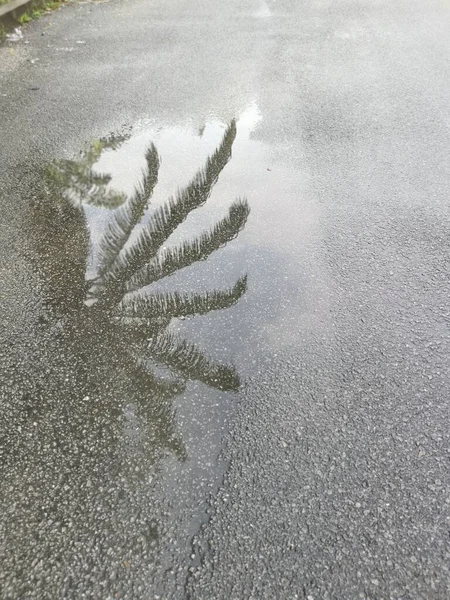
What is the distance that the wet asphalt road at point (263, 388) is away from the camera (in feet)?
7.23

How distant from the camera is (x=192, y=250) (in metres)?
3.83

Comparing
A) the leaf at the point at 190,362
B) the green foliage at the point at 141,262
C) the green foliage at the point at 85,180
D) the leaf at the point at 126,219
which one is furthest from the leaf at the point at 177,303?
the green foliage at the point at 85,180

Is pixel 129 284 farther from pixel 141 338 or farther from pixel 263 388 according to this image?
pixel 263 388

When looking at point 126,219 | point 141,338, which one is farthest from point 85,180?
point 141,338

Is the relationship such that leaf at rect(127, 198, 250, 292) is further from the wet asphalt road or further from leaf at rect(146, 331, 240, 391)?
leaf at rect(146, 331, 240, 391)

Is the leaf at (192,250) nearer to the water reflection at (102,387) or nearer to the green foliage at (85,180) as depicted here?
the water reflection at (102,387)

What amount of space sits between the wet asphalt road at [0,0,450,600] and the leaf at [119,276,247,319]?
11 cm

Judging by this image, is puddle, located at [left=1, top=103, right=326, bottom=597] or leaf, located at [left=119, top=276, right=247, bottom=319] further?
leaf, located at [left=119, top=276, right=247, bottom=319]

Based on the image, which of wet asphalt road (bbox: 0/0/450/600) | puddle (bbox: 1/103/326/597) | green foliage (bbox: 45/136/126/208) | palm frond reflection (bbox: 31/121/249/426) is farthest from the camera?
green foliage (bbox: 45/136/126/208)

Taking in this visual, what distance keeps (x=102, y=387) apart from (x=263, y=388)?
918 millimetres

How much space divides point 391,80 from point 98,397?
567 cm

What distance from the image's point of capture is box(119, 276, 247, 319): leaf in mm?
3326

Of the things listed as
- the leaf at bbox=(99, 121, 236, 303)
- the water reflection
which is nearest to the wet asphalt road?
the water reflection

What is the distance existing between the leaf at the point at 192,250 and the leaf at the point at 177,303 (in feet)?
0.53
